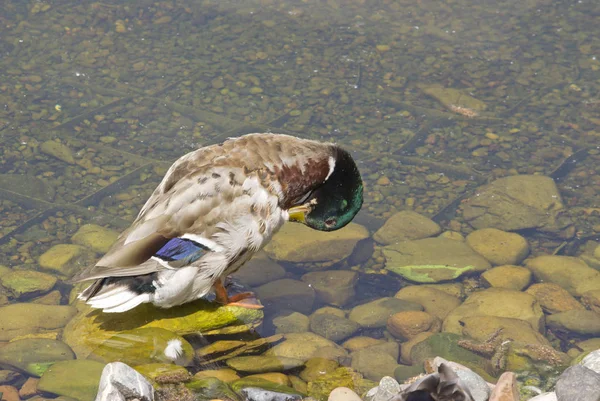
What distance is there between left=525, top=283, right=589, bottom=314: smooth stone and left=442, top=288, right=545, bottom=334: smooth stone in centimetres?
16

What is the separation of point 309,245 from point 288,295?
2.02 ft

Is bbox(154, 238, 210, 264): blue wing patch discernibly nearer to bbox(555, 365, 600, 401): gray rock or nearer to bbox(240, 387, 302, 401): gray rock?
bbox(240, 387, 302, 401): gray rock

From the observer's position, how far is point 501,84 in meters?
8.06

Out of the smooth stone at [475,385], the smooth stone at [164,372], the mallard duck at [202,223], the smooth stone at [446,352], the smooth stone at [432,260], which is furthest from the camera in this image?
the smooth stone at [432,260]

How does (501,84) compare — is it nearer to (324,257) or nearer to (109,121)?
(324,257)

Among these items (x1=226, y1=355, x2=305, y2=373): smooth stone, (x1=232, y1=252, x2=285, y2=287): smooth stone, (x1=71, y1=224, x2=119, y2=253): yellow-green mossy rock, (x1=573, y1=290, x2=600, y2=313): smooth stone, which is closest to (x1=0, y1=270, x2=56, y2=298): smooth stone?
(x1=71, y1=224, x2=119, y2=253): yellow-green mossy rock

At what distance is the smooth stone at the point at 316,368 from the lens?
4.10 metres

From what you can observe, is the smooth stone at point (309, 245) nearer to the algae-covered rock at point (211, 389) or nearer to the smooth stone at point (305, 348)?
the smooth stone at point (305, 348)

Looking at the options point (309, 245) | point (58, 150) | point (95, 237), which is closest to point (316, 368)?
point (309, 245)

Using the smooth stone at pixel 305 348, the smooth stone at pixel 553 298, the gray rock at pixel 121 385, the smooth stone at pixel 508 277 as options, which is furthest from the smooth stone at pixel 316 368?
→ the smooth stone at pixel 553 298

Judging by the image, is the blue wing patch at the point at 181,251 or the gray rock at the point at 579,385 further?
the blue wing patch at the point at 181,251

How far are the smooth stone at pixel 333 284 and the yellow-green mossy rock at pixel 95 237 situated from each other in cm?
164

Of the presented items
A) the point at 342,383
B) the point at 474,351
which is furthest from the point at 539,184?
the point at 342,383

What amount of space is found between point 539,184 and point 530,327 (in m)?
2.18
